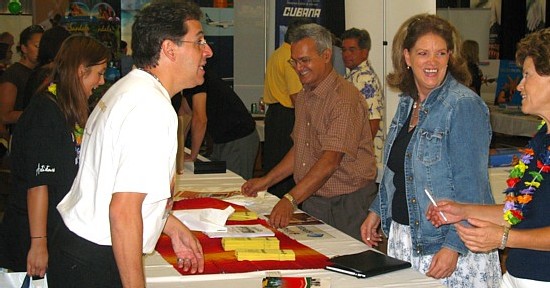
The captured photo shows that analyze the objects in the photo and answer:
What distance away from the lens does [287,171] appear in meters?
4.24

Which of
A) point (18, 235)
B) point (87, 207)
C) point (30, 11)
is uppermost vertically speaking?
point (30, 11)

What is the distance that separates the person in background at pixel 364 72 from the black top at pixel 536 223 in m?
3.47

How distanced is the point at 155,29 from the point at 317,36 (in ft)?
5.84

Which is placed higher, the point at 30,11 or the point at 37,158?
the point at 30,11

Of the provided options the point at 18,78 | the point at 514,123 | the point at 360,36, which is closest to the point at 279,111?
the point at 360,36

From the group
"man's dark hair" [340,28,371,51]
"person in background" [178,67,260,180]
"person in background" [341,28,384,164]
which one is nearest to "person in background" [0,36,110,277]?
"person in background" [178,67,260,180]

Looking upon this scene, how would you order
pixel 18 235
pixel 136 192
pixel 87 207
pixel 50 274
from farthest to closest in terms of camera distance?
Answer: pixel 18 235 < pixel 50 274 < pixel 87 207 < pixel 136 192

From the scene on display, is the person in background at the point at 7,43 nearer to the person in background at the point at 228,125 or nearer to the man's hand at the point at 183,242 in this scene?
the person in background at the point at 228,125

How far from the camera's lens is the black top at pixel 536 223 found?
245 cm

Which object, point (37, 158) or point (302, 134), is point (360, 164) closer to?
point (302, 134)

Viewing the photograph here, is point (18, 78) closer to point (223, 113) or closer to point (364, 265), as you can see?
point (223, 113)

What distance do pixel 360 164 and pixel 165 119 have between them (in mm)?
2040

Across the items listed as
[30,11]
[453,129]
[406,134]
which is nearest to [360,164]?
[406,134]

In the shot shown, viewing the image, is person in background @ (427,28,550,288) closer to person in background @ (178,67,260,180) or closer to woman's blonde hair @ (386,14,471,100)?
woman's blonde hair @ (386,14,471,100)
